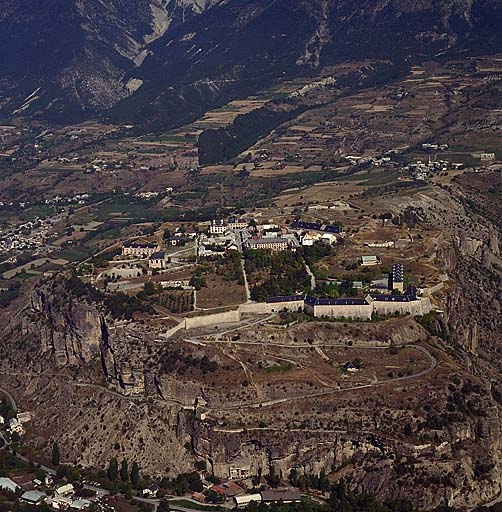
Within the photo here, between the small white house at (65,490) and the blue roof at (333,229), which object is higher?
the blue roof at (333,229)

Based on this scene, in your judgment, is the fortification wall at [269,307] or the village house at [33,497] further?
the fortification wall at [269,307]

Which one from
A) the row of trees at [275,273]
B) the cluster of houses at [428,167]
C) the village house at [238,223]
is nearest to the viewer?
the row of trees at [275,273]

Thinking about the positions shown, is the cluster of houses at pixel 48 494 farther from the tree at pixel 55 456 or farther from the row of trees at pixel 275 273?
the row of trees at pixel 275 273

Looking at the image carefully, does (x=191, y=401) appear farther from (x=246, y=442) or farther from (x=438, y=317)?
Result: (x=438, y=317)

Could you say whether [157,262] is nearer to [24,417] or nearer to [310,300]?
[310,300]

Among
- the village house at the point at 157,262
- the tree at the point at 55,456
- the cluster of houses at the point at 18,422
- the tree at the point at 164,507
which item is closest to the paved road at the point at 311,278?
the village house at the point at 157,262

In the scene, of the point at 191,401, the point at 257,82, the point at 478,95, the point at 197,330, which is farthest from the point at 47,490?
the point at 257,82

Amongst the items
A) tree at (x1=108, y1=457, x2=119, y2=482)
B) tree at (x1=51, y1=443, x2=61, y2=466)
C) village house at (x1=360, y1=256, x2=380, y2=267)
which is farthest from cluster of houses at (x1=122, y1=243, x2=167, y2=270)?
tree at (x1=108, y1=457, x2=119, y2=482)
